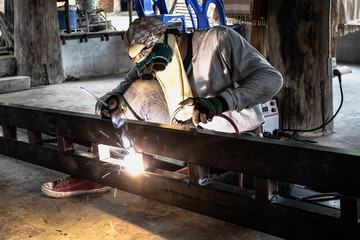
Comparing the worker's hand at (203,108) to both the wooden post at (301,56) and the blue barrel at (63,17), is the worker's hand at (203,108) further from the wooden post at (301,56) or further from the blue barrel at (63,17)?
the blue barrel at (63,17)

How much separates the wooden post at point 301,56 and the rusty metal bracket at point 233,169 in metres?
2.93

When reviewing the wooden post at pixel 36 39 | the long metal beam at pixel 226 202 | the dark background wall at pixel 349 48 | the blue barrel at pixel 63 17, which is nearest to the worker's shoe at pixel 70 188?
the long metal beam at pixel 226 202

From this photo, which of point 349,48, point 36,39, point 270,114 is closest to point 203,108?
point 270,114

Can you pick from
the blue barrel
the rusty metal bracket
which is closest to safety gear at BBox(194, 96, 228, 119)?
the rusty metal bracket

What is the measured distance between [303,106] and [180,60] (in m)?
2.68

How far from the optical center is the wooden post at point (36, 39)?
386 inches

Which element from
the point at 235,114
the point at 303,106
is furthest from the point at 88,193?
the point at 303,106

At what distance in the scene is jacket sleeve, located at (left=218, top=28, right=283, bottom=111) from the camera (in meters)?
2.79

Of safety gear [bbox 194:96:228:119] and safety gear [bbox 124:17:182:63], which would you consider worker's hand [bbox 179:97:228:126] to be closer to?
safety gear [bbox 194:96:228:119]

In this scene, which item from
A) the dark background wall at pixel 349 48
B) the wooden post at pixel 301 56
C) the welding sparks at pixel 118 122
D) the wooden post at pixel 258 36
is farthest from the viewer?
the dark background wall at pixel 349 48

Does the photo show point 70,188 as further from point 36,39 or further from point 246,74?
point 36,39

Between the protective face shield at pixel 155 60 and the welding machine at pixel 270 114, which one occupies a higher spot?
the protective face shield at pixel 155 60

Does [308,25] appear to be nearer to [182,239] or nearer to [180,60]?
[180,60]

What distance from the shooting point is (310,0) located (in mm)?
5008
